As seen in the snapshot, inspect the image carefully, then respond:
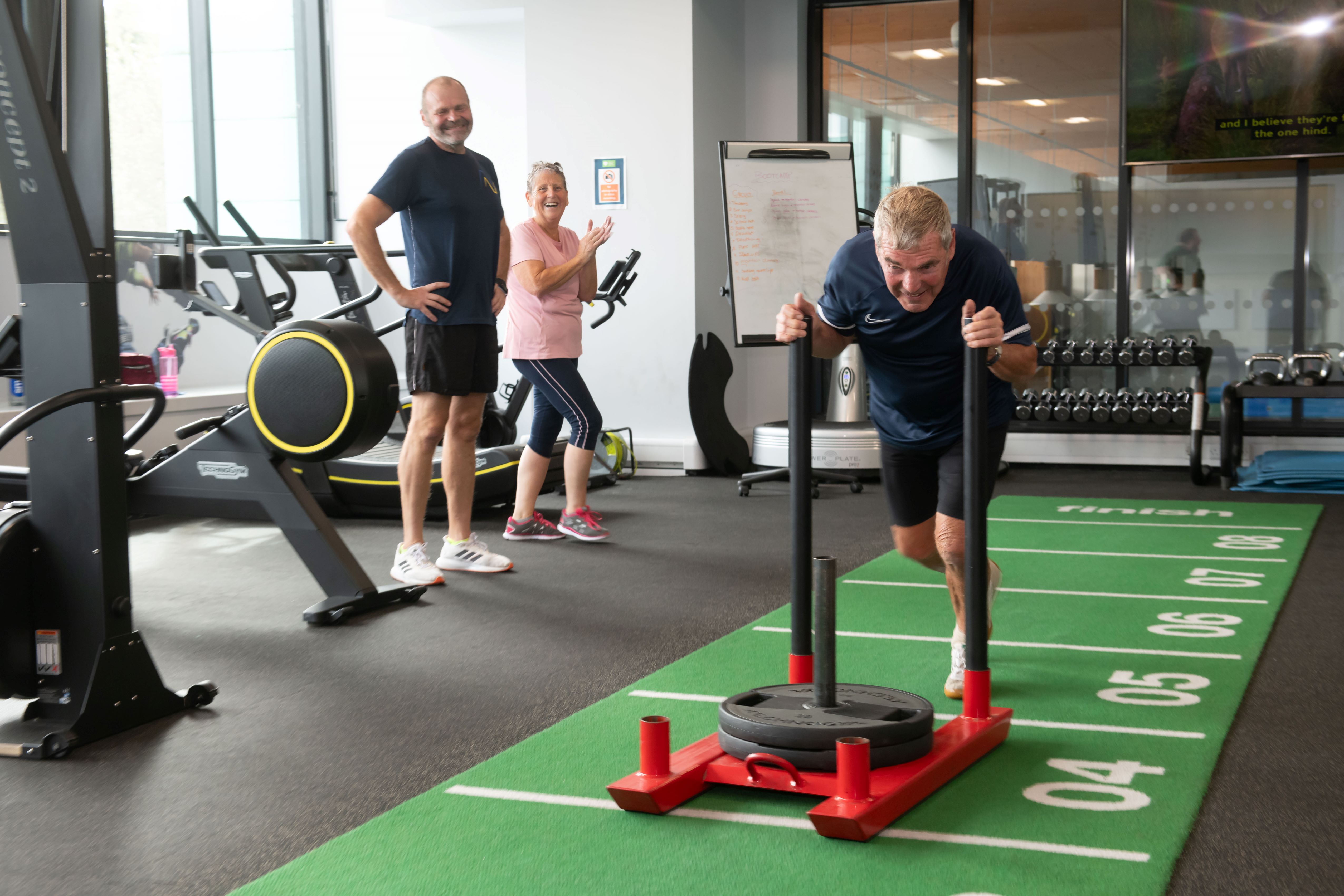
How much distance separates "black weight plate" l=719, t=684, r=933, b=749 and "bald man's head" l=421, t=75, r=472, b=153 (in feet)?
7.55

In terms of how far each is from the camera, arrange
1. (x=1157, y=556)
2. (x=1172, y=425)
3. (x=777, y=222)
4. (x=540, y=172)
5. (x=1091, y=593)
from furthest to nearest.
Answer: (x=1172, y=425) → (x=777, y=222) → (x=540, y=172) → (x=1157, y=556) → (x=1091, y=593)

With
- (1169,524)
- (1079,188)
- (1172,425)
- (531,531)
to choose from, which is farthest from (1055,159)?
(531,531)

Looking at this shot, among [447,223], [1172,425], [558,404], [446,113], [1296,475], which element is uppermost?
[446,113]

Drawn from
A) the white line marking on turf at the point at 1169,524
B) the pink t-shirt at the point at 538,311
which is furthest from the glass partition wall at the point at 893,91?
the pink t-shirt at the point at 538,311

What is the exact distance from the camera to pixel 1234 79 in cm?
691

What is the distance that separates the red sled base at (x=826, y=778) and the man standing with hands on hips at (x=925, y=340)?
0.96 feet

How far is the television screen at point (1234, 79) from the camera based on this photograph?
22.1 ft

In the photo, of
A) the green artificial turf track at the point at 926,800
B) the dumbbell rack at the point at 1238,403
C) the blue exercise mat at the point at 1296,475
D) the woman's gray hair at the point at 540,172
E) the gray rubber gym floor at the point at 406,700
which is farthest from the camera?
the dumbbell rack at the point at 1238,403

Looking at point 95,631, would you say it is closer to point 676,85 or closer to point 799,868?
point 799,868

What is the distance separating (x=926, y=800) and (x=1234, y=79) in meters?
6.15

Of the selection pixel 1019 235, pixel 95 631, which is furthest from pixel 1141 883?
pixel 1019 235

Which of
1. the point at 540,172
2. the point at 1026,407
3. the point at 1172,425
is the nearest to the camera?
the point at 540,172

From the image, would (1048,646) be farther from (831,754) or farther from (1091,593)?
(831,754)

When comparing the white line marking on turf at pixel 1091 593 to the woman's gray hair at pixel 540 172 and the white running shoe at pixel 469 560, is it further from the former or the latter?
the woman's gray hair at pixel 540 172
